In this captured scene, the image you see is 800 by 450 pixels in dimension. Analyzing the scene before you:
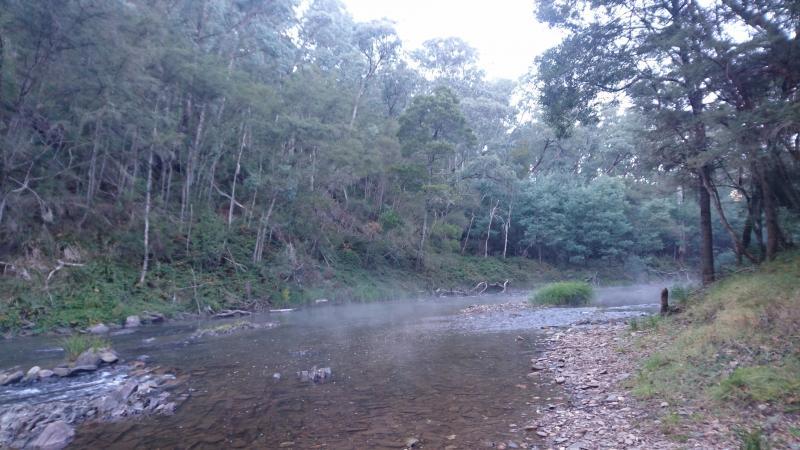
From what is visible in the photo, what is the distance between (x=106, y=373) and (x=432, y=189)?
2755 centimetres

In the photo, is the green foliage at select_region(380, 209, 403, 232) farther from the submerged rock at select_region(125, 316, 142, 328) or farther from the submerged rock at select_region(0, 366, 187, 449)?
the submerged rock at select_region(0, 366, 187, 449)

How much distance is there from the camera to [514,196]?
157 feet

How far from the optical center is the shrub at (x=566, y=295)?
880 inches

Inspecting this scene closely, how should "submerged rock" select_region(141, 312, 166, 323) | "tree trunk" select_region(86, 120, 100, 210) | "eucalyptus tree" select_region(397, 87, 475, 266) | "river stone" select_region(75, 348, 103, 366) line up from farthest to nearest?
"eucalyptus tree" select_region(397, 87, 475, 266)
"tree trunk" select_region(86, 120, 100, 210)
"submerged rock" select_region(141, 312, 166, 323)
"river stone" select_region(75, 348, 103, 366)

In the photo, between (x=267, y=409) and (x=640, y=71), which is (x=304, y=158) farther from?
(x=267, y=409)

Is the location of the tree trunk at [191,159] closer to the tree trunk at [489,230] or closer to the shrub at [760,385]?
the shrub at [760,385]

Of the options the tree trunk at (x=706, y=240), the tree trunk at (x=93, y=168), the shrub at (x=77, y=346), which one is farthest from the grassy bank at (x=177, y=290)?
the tree trunk at (x=706, y=240)

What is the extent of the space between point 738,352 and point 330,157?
2660cm

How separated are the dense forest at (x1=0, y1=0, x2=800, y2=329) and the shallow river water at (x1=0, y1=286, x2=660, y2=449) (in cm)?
596

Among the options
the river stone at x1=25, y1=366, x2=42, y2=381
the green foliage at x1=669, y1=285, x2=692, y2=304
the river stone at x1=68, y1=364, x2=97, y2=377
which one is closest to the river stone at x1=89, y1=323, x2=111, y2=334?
the river stone at x1=68, y1=364, x2=97, y2=377

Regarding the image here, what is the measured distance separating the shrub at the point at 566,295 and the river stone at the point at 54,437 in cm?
1931

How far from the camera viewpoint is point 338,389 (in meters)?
8.90

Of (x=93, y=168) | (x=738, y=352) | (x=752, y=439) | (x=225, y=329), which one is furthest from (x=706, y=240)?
(x=93, y=168)

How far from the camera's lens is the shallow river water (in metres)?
6.61
